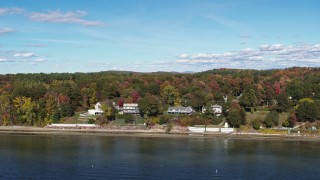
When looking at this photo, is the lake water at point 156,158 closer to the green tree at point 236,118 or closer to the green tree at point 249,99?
the green tree at point 236,118

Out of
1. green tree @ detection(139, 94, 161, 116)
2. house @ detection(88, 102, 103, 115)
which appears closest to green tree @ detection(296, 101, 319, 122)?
green tree @ detection(139, 94, 161, 116)

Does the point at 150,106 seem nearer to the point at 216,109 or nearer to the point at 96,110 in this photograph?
the point at 96,110

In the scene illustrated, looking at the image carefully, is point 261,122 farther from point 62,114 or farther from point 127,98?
point 62,114

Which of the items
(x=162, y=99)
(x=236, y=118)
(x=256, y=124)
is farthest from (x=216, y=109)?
(x=162, y=99)

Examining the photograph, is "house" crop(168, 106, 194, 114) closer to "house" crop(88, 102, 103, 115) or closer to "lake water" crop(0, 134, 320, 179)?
"house" crop(88, 102, 103, 115)

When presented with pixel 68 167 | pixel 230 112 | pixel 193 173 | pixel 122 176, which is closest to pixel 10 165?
pixel 68 167

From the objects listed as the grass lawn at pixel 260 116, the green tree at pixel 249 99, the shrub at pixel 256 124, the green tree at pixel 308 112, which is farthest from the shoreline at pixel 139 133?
the green tree at pixel 249 99
